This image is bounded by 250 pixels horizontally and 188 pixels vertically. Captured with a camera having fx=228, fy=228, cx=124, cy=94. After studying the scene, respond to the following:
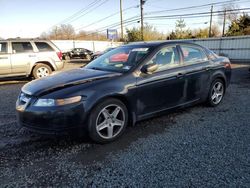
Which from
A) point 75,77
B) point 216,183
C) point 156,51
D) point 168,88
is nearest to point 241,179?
point 216,183

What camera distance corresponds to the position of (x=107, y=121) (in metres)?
3.50

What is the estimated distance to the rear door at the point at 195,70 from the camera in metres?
4.56

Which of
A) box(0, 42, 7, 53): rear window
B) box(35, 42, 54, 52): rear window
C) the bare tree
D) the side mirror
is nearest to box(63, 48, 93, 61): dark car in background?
box(35, 42, 54, 52): rear window

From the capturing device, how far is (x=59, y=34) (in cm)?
6362

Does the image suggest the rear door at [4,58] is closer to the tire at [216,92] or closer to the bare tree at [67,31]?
the tire at [216,92]

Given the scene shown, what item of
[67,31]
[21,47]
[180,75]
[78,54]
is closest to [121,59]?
[180,75]

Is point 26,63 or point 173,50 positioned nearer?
point 173,50

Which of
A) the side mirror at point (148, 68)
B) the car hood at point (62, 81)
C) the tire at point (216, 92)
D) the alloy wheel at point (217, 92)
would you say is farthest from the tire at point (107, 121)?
the alloy wheel at point (217, 92)

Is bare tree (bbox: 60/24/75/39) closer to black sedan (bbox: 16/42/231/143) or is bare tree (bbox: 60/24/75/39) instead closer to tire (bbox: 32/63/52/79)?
tire (bbox: 32/63/52/79)

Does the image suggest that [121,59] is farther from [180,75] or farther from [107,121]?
[107,121]

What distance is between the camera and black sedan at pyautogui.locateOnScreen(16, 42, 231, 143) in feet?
10.4

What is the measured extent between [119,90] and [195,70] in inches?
76.7

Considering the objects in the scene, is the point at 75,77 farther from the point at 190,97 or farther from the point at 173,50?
the point at 190,97

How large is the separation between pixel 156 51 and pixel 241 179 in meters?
2.44
